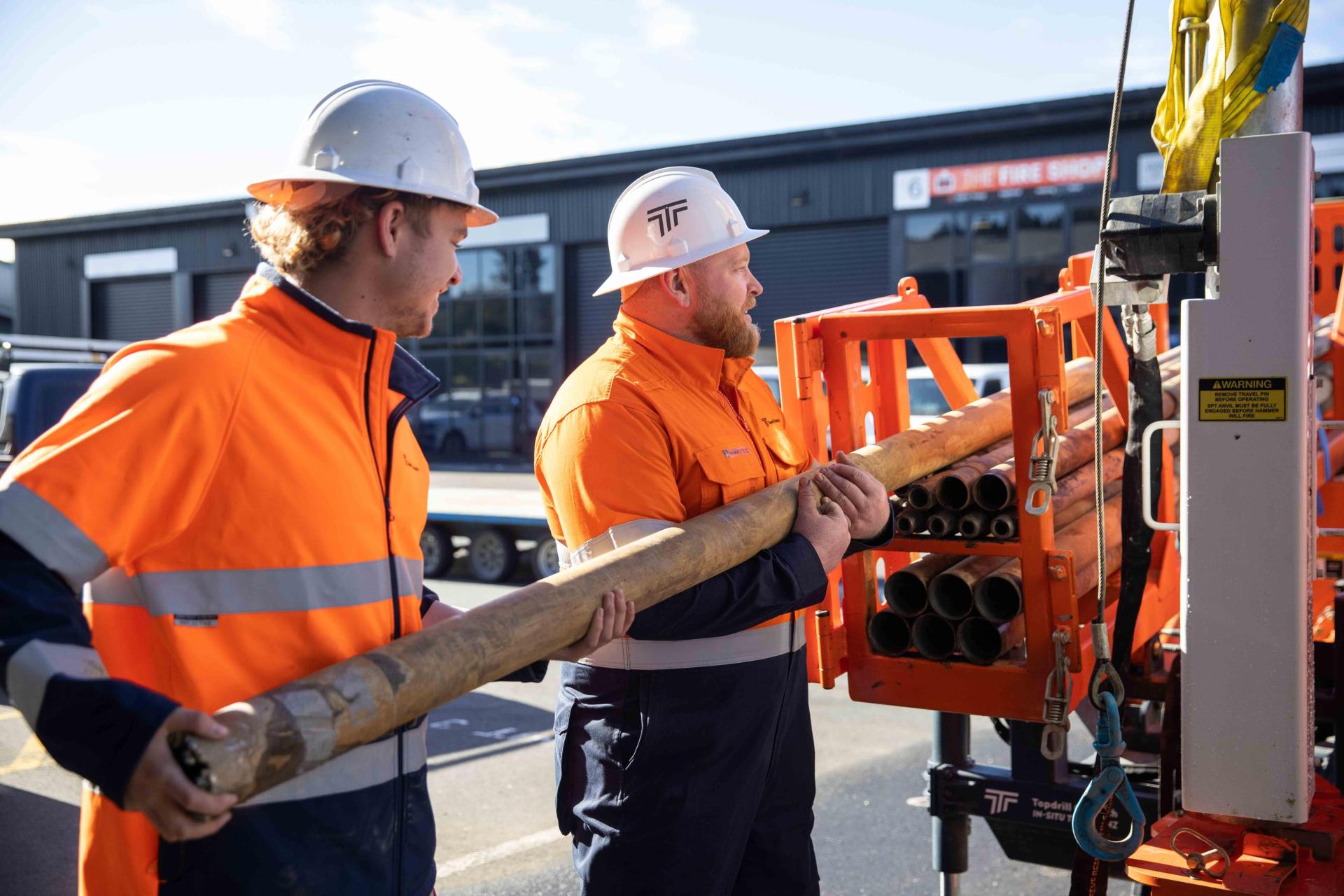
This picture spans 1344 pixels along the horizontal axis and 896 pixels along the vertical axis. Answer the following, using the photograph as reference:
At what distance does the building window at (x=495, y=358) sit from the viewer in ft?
96.8

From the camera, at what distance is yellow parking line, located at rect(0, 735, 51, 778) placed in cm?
633

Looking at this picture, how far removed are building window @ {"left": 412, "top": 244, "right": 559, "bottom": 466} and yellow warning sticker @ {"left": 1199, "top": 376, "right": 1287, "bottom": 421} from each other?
26834 millimetres

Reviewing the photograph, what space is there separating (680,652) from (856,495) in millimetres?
543

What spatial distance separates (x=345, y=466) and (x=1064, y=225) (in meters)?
22.8

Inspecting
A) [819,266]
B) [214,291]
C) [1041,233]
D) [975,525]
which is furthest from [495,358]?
[975,525]

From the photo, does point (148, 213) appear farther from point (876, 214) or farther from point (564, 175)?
point (876, 214)

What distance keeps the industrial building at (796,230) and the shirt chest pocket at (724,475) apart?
1894 centimetres

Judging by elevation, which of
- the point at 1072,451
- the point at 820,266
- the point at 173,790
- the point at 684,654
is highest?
the point at 820,266

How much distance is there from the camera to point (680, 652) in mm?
2705

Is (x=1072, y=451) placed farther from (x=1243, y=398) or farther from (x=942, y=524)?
(x=1243, y=398)

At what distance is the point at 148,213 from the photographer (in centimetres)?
3581

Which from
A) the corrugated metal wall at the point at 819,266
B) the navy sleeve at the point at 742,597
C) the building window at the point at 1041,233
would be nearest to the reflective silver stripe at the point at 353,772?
the navy sleeve at the point at 742,597

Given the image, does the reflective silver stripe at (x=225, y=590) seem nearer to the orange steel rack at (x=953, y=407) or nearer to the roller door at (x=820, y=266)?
the orange steel rack at (x=953, y=407)

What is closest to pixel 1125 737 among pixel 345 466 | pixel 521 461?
pixel 345 466
